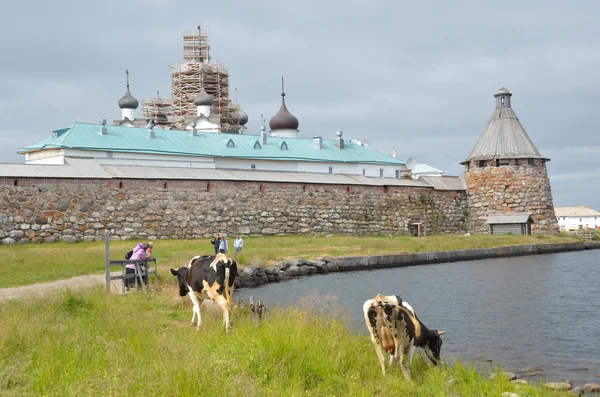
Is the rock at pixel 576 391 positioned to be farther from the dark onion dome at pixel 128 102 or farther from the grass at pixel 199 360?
the dark onion dome at pixel 128 102

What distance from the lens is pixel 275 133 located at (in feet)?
163

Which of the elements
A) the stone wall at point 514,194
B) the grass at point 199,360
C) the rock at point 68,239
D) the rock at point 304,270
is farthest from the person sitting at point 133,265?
the stone wall at point 514,194

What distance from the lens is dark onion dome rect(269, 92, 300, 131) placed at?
4947 cm

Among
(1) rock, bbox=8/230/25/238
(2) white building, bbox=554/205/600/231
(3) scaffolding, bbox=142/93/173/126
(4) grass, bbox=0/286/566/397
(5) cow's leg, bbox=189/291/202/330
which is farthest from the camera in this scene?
(2) white building, bbox=554/205/600/231

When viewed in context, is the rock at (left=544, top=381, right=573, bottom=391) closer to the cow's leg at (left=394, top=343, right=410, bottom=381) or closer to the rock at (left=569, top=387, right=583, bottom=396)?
the rock at (left=569, top=387, right=583, bottom=396)

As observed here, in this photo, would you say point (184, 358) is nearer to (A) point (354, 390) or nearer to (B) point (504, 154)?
(A) point (354, 390)

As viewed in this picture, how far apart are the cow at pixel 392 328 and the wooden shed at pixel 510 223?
3383cm

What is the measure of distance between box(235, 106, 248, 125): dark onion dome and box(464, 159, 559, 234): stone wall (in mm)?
21876

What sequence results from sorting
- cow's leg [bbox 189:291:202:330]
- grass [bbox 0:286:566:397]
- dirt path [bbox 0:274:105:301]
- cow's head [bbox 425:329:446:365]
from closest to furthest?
grass [bbox 0:286:566:397]
cow's head [bbox 425:329:446:365]
cow's leg [bbox 189:291:202:330]
dirt path [bbox 0:274:105:301]

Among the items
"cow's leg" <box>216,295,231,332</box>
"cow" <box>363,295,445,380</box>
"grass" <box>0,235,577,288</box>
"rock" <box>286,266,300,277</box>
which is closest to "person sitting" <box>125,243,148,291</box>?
"grass" <box>0,235,577,288</box>

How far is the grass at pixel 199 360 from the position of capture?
682cm

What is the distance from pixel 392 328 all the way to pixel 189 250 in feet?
53.9

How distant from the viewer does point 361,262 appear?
25.7m

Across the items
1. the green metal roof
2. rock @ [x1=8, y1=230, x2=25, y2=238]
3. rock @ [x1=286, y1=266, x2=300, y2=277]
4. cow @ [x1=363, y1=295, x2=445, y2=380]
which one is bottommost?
cow @ [x1=363, y1=295, x2=445, y2=380]
